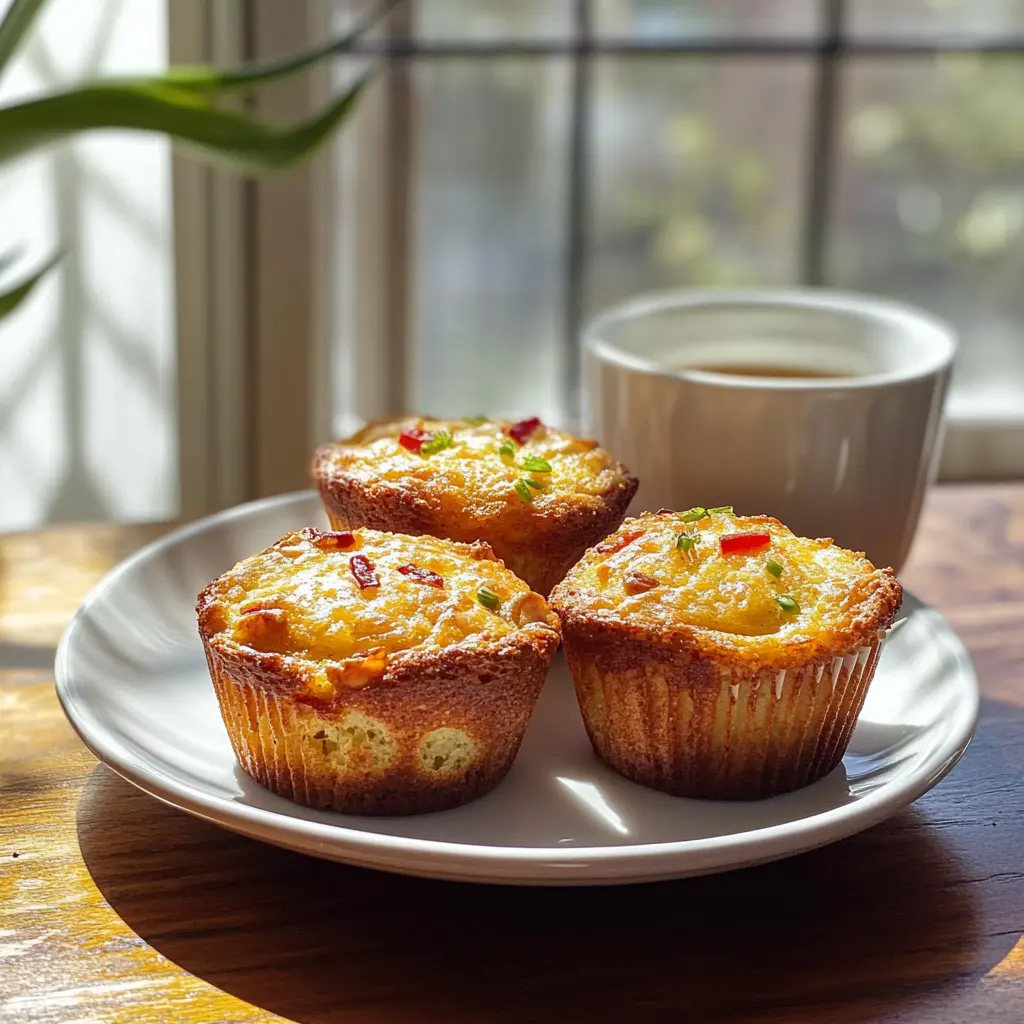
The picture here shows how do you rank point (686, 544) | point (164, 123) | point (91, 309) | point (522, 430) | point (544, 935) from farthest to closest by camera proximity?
point (91, 309) < point (164, 123) < point (522, 430) < point (686, 544) < point (544, 935)

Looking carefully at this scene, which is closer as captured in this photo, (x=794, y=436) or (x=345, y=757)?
(x=345, y=757)

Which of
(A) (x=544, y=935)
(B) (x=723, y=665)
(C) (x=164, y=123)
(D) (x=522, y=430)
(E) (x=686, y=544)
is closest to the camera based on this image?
(A) (x=544, y=935)

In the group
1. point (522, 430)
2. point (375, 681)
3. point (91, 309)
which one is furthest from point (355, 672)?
point (91, 309)

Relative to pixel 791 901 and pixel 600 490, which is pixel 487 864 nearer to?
pixel 791 901

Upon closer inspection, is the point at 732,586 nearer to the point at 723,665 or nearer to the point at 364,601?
the point at 723,665

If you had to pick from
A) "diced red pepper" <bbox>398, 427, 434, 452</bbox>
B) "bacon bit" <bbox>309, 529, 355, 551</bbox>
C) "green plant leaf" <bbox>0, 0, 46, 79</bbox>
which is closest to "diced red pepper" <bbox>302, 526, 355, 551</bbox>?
"bacon bit" <bbox>309, 529, 355, 551</bbox>

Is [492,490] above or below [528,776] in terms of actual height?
above

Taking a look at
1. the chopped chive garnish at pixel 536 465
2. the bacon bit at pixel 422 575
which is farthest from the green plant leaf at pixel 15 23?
the bacon bit at pixel 422 575
